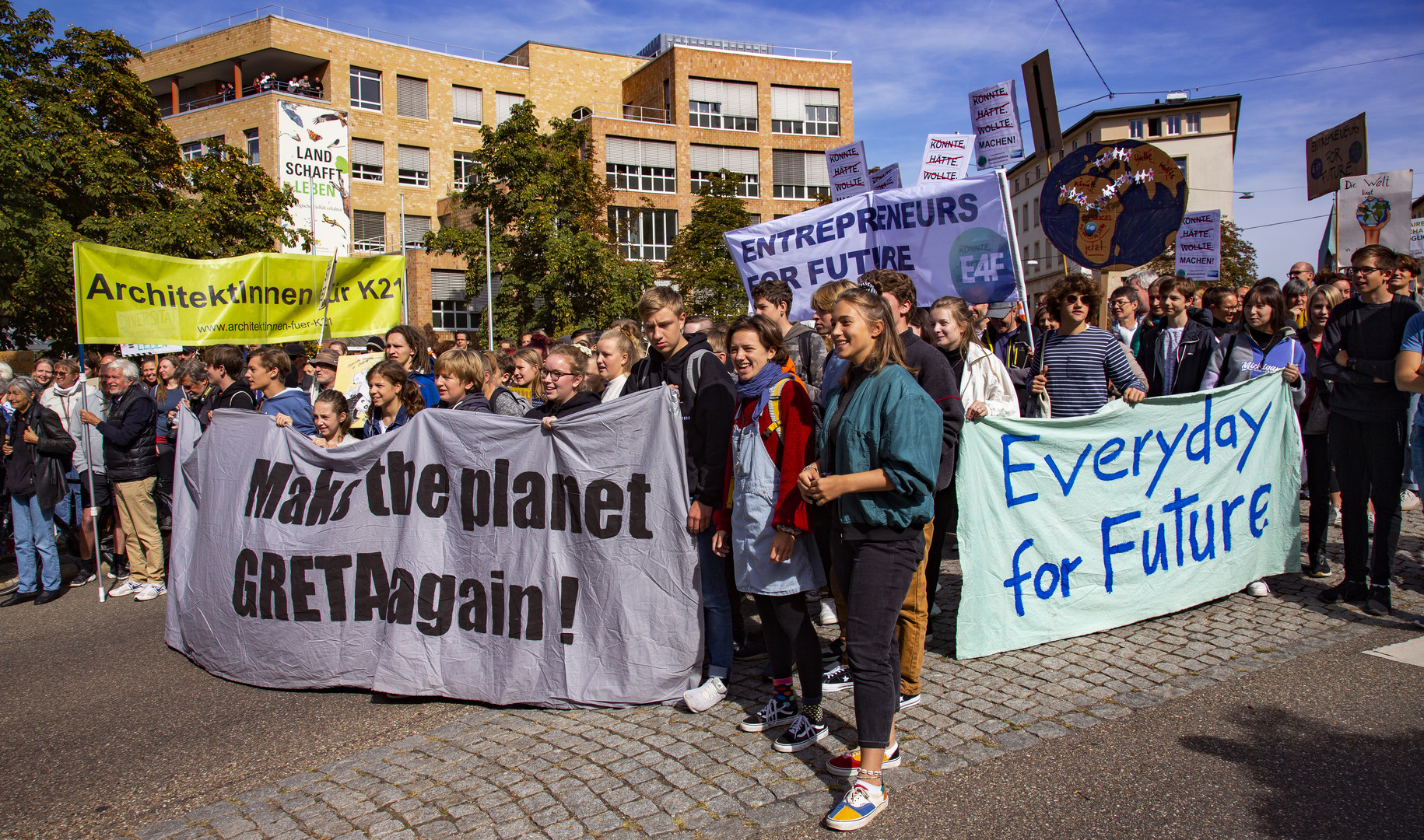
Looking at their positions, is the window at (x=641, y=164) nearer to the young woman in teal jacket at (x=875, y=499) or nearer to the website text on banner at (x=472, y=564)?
the website text on banner at (x=472, y=564)

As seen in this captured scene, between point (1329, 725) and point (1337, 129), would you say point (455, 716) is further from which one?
point (1337, 129)

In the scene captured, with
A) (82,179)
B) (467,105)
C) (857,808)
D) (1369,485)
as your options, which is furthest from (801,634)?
(467,105)

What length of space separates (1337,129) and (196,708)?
1419 centimetres

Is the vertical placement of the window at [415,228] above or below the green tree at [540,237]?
above

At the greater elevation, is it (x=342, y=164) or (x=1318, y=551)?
(x=342, y=164)

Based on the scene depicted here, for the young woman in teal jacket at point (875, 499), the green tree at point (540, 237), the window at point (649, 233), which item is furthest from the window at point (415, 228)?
the young woman in teal jacket at point (875, 499)

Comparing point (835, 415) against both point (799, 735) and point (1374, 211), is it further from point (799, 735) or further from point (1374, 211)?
point (1374, 211)

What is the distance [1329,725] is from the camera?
3787mm

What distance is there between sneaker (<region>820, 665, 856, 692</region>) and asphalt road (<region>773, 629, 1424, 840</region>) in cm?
90

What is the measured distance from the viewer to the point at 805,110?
53.7m

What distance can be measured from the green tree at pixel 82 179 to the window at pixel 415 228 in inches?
987

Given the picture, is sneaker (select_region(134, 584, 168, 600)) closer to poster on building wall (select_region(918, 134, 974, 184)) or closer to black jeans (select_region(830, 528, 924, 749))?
black jeans (select_region(830, 528, 924, 749))

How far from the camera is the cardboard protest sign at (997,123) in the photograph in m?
10.6

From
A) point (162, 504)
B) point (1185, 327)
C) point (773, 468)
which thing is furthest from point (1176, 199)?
point (162, 504)
